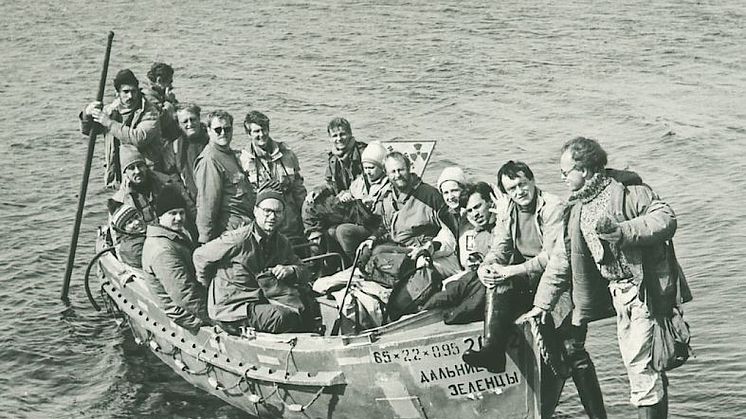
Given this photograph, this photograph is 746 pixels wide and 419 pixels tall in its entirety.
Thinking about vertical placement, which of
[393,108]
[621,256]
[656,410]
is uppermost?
[621,256]

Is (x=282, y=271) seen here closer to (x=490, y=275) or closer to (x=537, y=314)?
(x=490, y=275)

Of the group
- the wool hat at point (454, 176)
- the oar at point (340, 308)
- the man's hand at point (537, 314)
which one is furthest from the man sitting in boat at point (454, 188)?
the man's hand at point (537, 314)

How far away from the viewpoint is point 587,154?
22.9 ft

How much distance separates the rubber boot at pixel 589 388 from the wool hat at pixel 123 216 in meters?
4.69

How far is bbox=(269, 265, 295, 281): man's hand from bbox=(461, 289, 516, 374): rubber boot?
184 centimetres

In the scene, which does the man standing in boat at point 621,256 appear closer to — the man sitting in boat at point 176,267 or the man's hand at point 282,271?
the man's hand at point 282,271

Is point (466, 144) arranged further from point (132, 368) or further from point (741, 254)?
point (132, 368)

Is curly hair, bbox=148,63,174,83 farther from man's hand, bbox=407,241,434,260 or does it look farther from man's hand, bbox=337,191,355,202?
man's hand, bbox=407,241,434,260

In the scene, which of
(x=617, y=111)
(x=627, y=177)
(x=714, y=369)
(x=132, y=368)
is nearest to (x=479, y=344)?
(x=627, y=177)

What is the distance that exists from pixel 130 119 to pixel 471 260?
186 inches

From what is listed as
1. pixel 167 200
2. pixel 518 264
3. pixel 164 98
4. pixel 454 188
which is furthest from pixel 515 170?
pixel 164 98

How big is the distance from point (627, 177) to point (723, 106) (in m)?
14.9

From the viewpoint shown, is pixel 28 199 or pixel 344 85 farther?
pixel 344 85

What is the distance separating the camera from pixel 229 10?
30.6 m
